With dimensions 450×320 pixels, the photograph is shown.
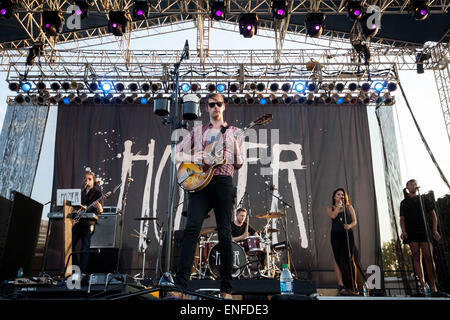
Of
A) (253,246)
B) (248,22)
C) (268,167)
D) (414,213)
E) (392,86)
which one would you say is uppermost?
(248,22)

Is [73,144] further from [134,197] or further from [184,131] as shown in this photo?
[184,131]

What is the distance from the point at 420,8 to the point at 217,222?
5.59m

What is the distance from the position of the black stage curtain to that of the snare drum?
82.0 inches

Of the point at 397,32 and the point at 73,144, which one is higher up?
the point at 397,32

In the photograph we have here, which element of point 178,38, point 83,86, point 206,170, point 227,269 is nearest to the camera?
point 227,269

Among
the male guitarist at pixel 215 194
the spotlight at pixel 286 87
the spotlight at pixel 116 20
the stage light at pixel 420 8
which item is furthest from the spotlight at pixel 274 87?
the male guitarist at pixel 215 194

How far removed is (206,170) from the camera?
2994mm

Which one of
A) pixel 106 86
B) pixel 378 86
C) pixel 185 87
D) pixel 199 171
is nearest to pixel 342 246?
pixel 199 171

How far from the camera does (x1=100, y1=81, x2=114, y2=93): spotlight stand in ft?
28.9

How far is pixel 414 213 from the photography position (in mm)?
5445

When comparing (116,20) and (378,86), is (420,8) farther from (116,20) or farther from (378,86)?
(116,20)

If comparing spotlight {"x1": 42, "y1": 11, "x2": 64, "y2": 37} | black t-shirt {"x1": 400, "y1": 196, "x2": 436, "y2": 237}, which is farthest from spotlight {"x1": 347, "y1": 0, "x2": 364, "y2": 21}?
spotlight {"x1": 42, "y1": 11, "x2": 64, "y2": 37}

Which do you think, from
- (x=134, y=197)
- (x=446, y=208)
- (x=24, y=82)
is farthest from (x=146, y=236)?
(x=446, y=208)
